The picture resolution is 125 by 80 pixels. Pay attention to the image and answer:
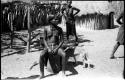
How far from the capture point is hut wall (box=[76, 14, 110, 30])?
16884mm

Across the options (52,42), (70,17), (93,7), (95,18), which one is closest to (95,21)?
(95,18)

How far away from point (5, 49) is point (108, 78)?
16.7ft

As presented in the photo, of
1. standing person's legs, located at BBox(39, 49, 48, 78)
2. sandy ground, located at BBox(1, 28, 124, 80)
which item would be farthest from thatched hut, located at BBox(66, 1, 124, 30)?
standing person's legs, located at BBox(39, 49, 48, 78)

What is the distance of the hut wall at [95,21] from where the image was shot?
1688cm

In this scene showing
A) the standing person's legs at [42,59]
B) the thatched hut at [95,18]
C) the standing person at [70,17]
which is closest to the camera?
the standing person's legs at [42,59]

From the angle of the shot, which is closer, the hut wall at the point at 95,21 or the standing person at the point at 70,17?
the standing person at the point at 70,17

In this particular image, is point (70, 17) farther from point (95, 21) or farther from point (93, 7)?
point (93, 7)

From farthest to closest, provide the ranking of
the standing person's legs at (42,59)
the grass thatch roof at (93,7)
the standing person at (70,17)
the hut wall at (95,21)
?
the grass thatch roof at (93,7) < the hut wall at (95,21) < the standing person at (70,17) < the standing person's legs at (42,59)

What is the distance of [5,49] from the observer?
31.0ft

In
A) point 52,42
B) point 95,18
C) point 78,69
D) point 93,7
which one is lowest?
point 78,69

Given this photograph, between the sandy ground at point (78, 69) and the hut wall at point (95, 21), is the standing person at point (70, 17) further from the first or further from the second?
the hut wall at point (95, 21)

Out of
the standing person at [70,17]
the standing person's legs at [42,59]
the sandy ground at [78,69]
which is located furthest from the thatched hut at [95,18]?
the standing person's legs at [42,59]

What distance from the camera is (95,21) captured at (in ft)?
55.6

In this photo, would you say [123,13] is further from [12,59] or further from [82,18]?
[82,18]
